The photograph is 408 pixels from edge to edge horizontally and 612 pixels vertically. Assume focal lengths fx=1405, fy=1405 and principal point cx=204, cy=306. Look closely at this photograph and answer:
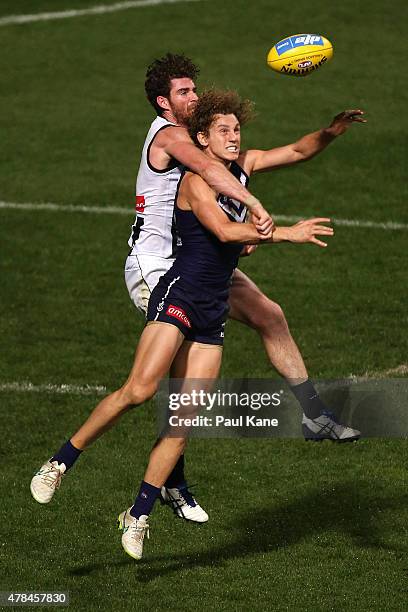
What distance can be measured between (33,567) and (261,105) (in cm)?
1281

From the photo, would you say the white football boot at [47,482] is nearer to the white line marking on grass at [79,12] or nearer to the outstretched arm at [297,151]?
the outstretched arm at [297,151]

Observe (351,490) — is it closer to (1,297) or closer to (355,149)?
(1,297)

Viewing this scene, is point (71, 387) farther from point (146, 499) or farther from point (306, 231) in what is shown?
point (306, 231)

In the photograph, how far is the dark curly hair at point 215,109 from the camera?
9.54 metres

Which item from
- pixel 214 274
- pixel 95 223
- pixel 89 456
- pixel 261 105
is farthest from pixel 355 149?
pixel 214 274

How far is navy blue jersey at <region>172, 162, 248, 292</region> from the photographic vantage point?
958 centimetres

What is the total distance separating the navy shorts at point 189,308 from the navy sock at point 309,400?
124 cm

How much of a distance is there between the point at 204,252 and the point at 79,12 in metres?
17.4

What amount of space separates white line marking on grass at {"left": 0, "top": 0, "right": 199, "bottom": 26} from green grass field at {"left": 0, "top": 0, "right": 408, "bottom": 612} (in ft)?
1.07

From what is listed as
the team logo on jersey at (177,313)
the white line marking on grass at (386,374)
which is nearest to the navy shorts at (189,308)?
the team logo on jersey at (177,313)

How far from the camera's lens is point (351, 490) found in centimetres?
1123

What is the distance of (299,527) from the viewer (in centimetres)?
1059

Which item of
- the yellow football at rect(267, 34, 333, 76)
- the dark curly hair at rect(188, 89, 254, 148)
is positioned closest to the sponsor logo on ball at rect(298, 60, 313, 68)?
the yellow football at rect(267, 34, 333, 76)

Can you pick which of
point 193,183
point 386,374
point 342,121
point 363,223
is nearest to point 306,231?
point 193,183
